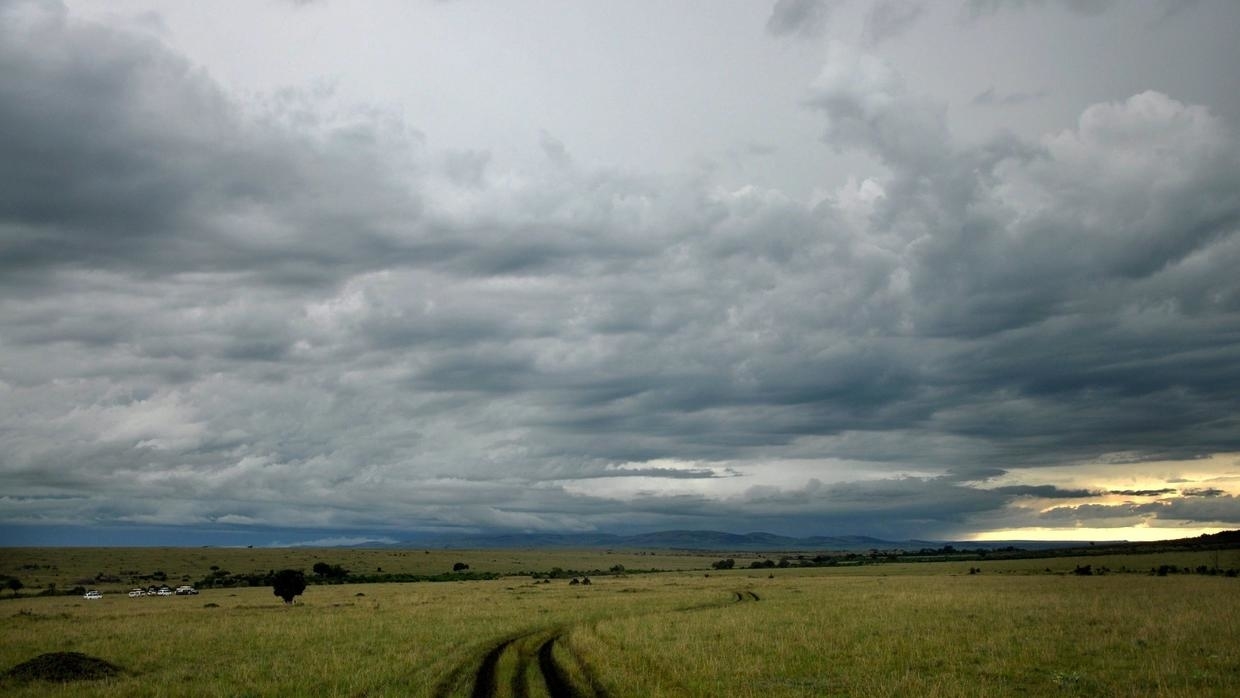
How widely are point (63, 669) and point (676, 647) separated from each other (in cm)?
2161

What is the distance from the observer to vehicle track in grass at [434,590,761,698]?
22453 mm

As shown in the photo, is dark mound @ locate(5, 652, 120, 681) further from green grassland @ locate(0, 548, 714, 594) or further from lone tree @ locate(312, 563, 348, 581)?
lone tree @ locate(312, 563, 348, 581)

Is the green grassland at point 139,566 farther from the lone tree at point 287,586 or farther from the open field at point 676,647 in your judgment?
the open field at point 676,647

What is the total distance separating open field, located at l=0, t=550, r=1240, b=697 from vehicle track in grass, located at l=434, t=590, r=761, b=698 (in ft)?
0.37

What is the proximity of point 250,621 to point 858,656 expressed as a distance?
36.2 meters

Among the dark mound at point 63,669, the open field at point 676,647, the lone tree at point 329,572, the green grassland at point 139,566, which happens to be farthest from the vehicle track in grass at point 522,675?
the lone tree at point 329,572

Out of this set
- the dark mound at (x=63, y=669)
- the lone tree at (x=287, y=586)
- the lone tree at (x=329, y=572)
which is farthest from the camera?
the lone tree at (x=329, y=572)

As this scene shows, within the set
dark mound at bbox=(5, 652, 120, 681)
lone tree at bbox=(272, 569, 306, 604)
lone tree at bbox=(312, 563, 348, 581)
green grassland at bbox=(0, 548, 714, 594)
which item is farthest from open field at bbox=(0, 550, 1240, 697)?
green grassland at bbox=(0, 548, 714, 594)

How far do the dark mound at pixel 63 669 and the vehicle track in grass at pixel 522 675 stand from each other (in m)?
12.7

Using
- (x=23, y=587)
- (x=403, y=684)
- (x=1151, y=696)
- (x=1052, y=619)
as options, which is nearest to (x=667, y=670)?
(x=403, y=684)

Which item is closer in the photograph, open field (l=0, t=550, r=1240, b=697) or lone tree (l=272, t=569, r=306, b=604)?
open field (l=0, t=550, r=1240, b=697)

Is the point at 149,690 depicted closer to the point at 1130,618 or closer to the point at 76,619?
the point at 76,619

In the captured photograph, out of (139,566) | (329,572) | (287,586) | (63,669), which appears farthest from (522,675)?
(139,566)

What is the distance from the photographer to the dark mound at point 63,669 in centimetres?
2756
